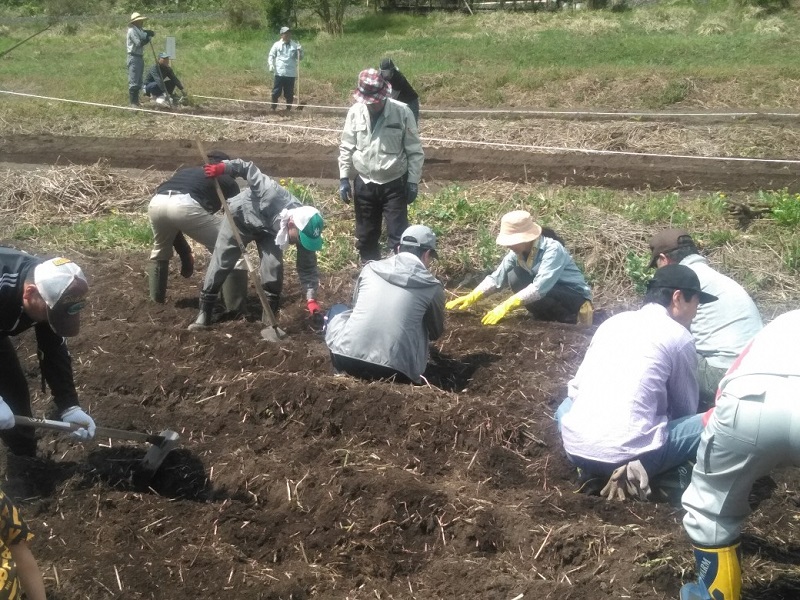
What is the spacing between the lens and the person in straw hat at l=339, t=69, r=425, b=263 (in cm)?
751

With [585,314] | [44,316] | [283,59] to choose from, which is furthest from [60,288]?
[283,59]

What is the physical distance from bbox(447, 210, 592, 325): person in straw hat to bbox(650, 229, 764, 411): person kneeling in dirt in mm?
1182

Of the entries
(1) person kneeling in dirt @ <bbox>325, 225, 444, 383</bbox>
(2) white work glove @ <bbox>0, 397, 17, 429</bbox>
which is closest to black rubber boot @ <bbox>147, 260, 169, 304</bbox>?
(1) person kneeling in dirt @ <bbox>325, 225, 444, 383</bbox>

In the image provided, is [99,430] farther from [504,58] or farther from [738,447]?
[504,58]

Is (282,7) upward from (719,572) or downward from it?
upward

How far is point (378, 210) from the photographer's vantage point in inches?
309

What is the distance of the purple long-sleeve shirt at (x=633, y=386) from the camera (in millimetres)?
4402

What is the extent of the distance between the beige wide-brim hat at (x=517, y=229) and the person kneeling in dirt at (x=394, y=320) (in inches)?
36.3

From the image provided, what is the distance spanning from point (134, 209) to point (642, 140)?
6836 millimetres

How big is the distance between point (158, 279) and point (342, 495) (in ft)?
12.1

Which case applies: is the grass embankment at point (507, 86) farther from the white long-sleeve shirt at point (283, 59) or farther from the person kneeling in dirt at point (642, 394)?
the person kneeling in dirt at point (642, 394)

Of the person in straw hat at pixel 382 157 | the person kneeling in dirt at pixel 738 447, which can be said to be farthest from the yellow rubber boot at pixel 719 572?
the person in straw hat at pixel 382 157

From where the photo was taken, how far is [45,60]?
26.0m

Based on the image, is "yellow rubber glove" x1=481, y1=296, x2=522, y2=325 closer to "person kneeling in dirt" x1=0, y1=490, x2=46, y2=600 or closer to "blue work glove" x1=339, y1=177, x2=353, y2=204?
"blue work glove" x1=339, y1=177, x2=353, y2=204
